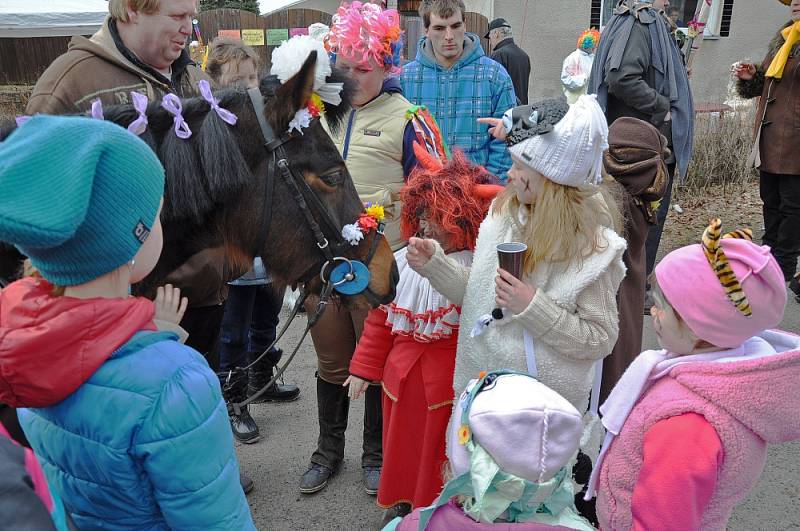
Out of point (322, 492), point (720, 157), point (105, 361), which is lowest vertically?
point (322, 492)

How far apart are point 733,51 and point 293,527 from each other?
16215 mm

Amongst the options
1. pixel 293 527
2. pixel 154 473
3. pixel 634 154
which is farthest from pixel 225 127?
pixel 293 527

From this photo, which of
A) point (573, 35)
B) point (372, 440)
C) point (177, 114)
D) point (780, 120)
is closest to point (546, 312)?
point (177, 114)

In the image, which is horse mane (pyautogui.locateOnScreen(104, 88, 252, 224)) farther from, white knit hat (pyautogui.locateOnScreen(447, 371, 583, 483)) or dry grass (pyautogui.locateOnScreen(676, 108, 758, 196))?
dry grass (pyautogui.locateOnScreen(676, 108, 758, 196))

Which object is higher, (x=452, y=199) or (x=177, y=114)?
(x=177, y=114)

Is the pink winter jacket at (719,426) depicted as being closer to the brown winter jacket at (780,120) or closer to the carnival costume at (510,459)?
the carnival costume at (510,459)

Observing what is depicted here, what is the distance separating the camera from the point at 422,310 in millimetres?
2662

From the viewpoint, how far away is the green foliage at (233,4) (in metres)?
22.8

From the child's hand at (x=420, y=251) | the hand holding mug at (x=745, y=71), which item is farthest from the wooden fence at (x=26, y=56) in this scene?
the child's hand at (x=420, y=251)

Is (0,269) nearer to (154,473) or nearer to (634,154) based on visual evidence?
(154,473)

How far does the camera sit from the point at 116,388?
1.30 metres

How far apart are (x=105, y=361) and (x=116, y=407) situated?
0.09 m

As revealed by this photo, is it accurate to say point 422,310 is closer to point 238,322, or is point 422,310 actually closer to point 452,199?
point 452,199

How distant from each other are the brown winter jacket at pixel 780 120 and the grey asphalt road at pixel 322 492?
2.75 meters
